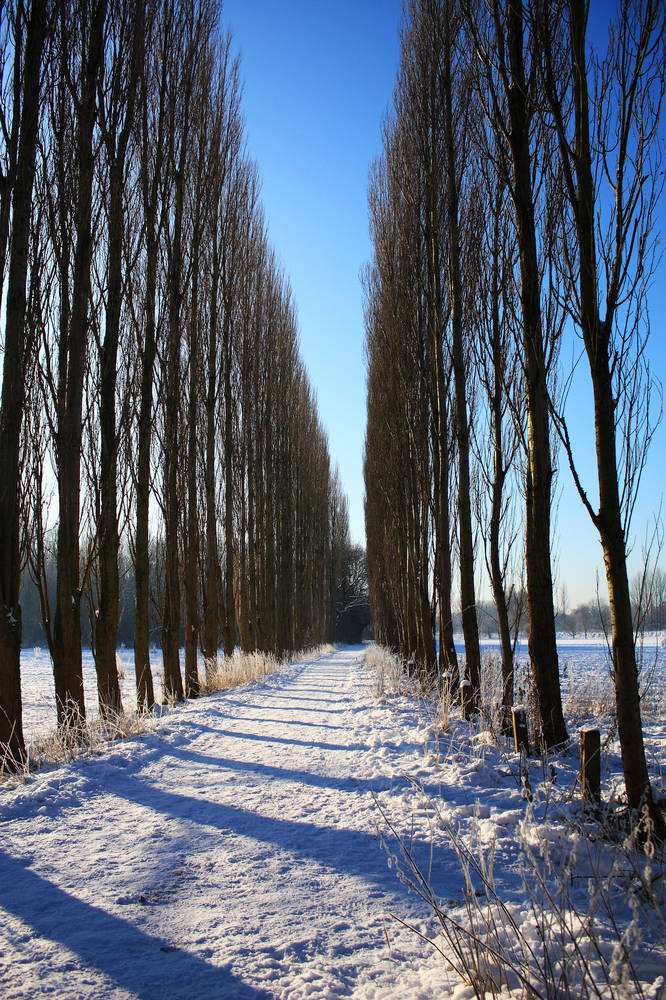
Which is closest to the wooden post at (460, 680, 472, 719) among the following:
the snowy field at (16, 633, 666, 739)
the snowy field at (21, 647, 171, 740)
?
the snowy field at (16, 633, 666, 739)

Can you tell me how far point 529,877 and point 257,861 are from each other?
3.78 ft

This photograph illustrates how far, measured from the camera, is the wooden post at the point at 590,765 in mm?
2951

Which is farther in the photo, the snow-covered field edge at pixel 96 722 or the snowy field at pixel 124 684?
the snowy field at pixel 124 684

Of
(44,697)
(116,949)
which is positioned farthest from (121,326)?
(44,697)

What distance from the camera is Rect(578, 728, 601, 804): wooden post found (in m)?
2.95

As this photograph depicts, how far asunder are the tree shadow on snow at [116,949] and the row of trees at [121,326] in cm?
275

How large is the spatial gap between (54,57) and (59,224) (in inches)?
61.4

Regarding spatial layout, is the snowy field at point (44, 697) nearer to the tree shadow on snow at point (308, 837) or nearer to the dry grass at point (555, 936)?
the tree shadow on snow at point (308, 837)

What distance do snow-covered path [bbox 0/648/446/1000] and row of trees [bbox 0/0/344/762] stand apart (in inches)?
66.4

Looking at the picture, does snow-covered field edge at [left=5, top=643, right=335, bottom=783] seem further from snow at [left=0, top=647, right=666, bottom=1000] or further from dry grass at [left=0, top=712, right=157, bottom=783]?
snow at [left=0, top=647, right=666, bottom=1000]

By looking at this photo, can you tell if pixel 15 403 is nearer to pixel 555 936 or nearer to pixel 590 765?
pixel 590 765

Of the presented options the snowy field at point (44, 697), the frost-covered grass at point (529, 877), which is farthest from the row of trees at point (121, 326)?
the frost-covered grass at point (529, 877)

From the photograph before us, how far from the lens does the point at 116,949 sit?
6.39 ft

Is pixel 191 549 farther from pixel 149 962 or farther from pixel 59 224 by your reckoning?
pixel 149 962
